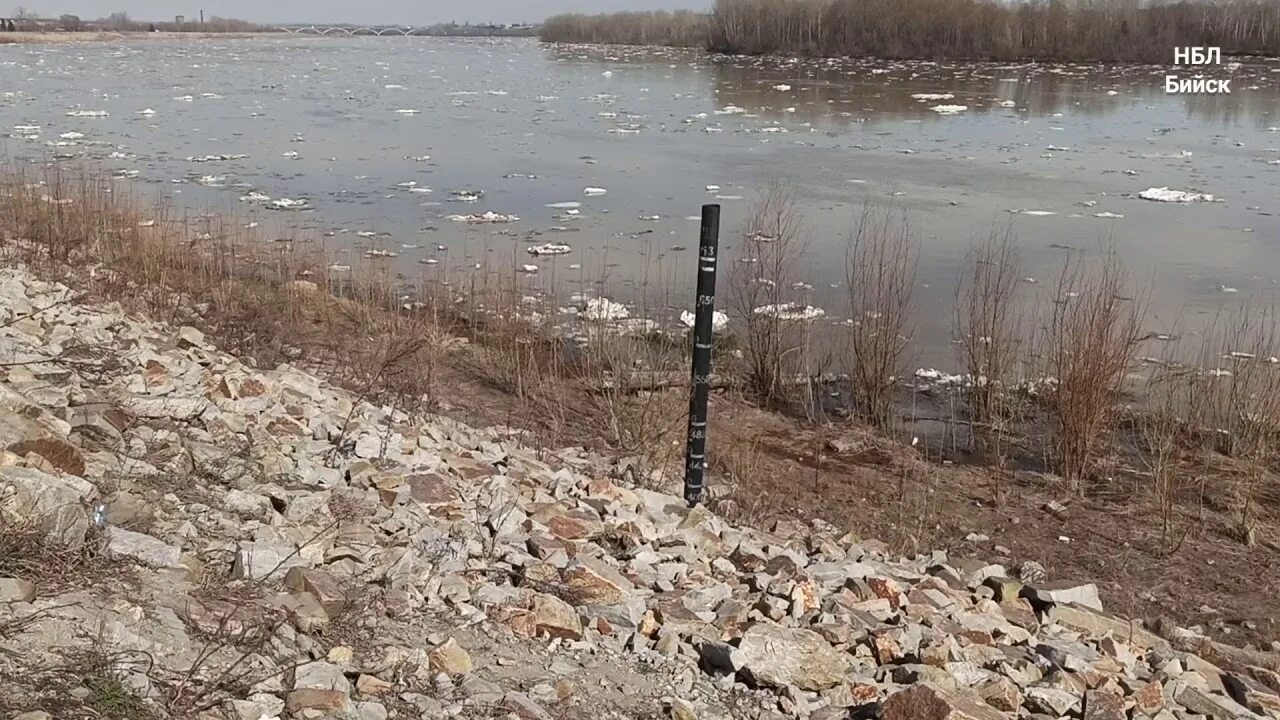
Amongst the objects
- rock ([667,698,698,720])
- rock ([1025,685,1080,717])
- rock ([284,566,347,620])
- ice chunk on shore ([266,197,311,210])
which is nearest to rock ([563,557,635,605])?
rock ([667,698,698,720])

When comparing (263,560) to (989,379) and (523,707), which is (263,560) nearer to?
(523,707)

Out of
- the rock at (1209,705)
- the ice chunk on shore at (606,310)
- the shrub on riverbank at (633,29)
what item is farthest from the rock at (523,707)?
the shrub on riverbank at (633,29)

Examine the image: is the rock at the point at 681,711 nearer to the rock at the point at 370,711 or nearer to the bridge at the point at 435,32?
the rock at the point at 370,711

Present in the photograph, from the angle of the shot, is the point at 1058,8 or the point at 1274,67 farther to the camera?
the point at 1058,8

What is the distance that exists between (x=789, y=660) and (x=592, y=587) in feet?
2.40

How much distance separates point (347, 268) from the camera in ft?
33.6

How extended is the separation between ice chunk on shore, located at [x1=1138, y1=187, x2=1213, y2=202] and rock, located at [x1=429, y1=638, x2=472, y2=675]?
13.0 meters

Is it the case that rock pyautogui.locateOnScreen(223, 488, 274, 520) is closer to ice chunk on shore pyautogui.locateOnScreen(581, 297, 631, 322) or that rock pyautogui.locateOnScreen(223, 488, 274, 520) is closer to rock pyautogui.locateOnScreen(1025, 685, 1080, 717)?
rock pyautogui.locateOnScreen(1025, 685, 1080, 717)

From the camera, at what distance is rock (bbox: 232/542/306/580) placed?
10.5ft

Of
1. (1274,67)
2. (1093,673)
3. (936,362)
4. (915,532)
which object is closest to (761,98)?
(1274,67)

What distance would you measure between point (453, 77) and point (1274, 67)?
1127 inches

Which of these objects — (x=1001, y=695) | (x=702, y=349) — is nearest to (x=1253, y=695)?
(x=1001, y=695)

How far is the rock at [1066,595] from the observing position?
4461 millimetres

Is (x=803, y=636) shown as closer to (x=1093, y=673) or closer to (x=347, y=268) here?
(x=1093, y=673)
